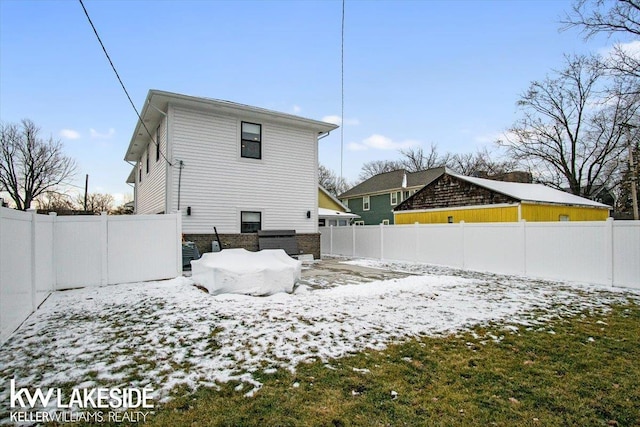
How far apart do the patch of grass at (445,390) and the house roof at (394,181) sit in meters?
24.2

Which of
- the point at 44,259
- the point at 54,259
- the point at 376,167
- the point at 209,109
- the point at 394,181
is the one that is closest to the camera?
the point at 44,259

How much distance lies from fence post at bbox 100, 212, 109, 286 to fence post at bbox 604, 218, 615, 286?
11.6 metres

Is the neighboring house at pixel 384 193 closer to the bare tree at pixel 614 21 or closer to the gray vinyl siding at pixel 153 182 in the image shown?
the bare tree at pixel 614 21

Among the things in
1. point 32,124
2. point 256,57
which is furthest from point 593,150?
point 32,124

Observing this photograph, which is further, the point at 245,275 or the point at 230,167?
the point at 230,167

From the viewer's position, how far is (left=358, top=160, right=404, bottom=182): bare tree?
158 ft

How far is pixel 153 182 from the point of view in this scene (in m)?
12.9

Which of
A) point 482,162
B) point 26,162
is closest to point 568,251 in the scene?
point 482,162

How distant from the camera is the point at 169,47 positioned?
10047mm

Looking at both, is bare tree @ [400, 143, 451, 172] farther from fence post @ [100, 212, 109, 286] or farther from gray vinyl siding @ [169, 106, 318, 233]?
fence post @ [100, 212, 109, 286]

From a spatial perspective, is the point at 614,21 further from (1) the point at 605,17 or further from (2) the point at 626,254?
(2) the point at 626,254

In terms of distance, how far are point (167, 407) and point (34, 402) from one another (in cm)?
108

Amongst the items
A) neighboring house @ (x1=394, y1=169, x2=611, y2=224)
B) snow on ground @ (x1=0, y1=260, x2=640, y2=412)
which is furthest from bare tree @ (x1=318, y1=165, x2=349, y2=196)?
snow on ground @ (x1=0, y1=260, x2=640, y2=412)

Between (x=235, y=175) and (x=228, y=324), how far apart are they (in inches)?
307
